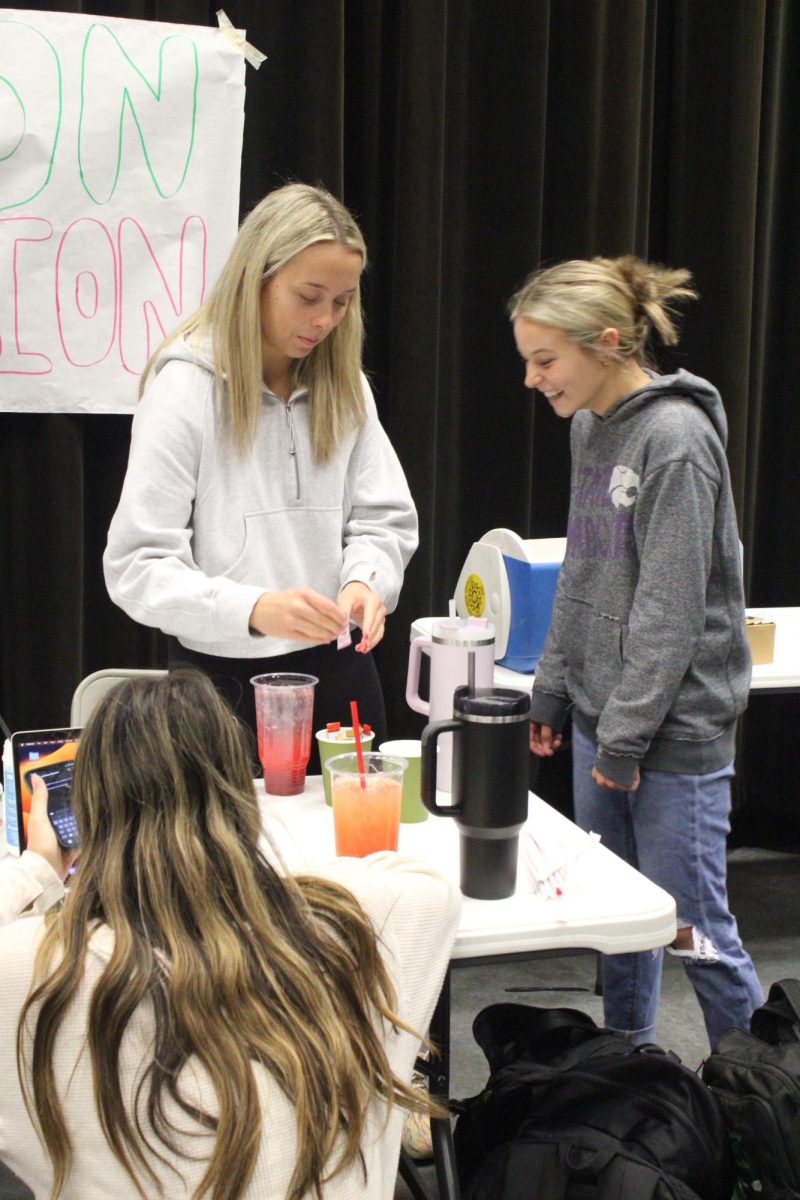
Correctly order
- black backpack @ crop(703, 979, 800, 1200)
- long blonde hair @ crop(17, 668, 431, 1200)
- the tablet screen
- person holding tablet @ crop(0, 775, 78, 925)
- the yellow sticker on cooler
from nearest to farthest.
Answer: long blonde hair @ crop(17, 668, 431, 1200)
person holding tablet @ crop(0, 775, 78, 925)
the tablet screen
black backpack @ crop(703, 979, 800, 1200)
the yellow sticker on cooler

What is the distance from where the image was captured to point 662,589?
68.5 inches

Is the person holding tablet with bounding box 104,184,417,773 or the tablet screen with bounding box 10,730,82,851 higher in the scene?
the person holding tablet with bounding box 104,184,417,773

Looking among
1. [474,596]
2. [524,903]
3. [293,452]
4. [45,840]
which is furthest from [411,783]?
[474,596]

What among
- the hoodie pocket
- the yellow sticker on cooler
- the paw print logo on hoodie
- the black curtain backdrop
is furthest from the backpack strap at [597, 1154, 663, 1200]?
the black curtain backdrop

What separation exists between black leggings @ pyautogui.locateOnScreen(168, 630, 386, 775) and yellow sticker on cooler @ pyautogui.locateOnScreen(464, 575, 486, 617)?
0.70 meters

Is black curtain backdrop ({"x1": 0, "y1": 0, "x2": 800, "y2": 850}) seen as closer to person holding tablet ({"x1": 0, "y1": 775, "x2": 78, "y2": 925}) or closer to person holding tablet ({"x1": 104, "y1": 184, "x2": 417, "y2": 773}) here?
person holding tablet ({"x1": 104, "y1": 184, "x2": 417, "y2": 773})

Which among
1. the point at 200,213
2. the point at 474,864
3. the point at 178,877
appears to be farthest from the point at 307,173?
the point at 178,877

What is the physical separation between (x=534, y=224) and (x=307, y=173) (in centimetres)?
61

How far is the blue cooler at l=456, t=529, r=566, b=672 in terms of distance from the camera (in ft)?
8.20

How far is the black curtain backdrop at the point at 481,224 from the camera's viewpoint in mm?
2686

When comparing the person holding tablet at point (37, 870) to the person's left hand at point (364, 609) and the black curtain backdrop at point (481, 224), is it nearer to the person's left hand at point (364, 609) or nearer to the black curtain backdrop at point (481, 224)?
the person's left hand at point (364, 609)

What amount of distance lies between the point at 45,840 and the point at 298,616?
0.47 m

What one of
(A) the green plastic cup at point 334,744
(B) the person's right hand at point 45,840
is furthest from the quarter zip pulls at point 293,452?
(B) the person's right hand at point 45,840

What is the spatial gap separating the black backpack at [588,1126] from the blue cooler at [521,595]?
96cm
